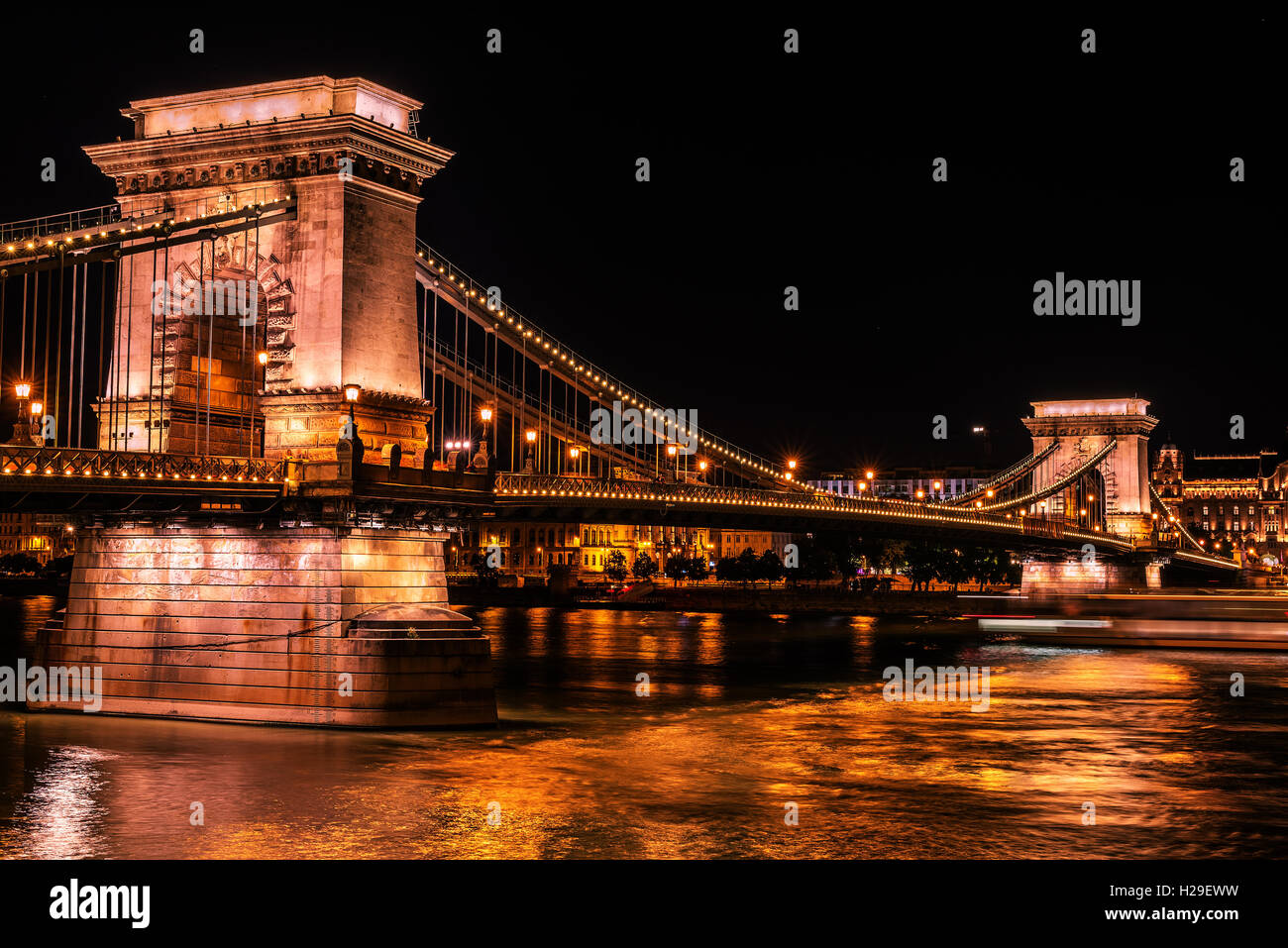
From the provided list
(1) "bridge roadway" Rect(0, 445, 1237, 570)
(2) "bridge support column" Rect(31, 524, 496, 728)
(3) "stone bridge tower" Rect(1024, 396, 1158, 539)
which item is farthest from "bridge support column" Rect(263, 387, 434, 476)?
(3) "stone bridge tower" Rect(1024, 396, 1158, 539)

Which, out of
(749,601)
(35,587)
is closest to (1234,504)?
(749,601)

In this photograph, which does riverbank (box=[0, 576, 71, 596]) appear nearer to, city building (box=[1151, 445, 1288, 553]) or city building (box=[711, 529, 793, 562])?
city building (box=[711, 529, 793, 562])

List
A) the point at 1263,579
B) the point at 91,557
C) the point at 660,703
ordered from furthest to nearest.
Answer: the point at 1263,579, the point at 660,703, the point at 91,557

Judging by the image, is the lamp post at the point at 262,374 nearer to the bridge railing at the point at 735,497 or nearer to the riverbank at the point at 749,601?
the bridge railing at the point at 735,497

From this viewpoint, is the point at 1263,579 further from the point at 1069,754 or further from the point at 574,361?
the point at 1069,754

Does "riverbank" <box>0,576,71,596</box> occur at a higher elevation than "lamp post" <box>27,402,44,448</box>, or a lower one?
lower
